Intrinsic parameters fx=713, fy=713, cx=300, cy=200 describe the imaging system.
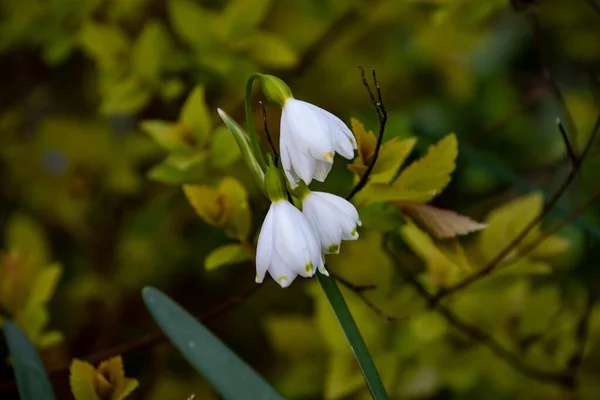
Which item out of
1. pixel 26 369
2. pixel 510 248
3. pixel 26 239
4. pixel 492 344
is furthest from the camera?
pixel 26 239

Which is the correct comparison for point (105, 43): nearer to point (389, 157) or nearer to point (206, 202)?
point (206, 202)

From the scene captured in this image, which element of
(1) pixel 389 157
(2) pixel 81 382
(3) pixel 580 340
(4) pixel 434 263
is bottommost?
(3) pixel 580 340

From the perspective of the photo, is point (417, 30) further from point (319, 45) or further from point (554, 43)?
point (554, 43)

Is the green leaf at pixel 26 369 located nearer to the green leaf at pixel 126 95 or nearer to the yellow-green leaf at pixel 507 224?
the green leaf at pixel 126 95

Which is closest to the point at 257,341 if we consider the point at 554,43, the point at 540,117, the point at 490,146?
the point at 490,146

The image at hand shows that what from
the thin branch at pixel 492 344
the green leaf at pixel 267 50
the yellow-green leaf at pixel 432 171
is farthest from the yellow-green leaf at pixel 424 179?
the green leaf at pixel 267 50

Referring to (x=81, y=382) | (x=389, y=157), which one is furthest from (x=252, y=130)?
(x=81, y=382)

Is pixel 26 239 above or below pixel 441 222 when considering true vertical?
below
